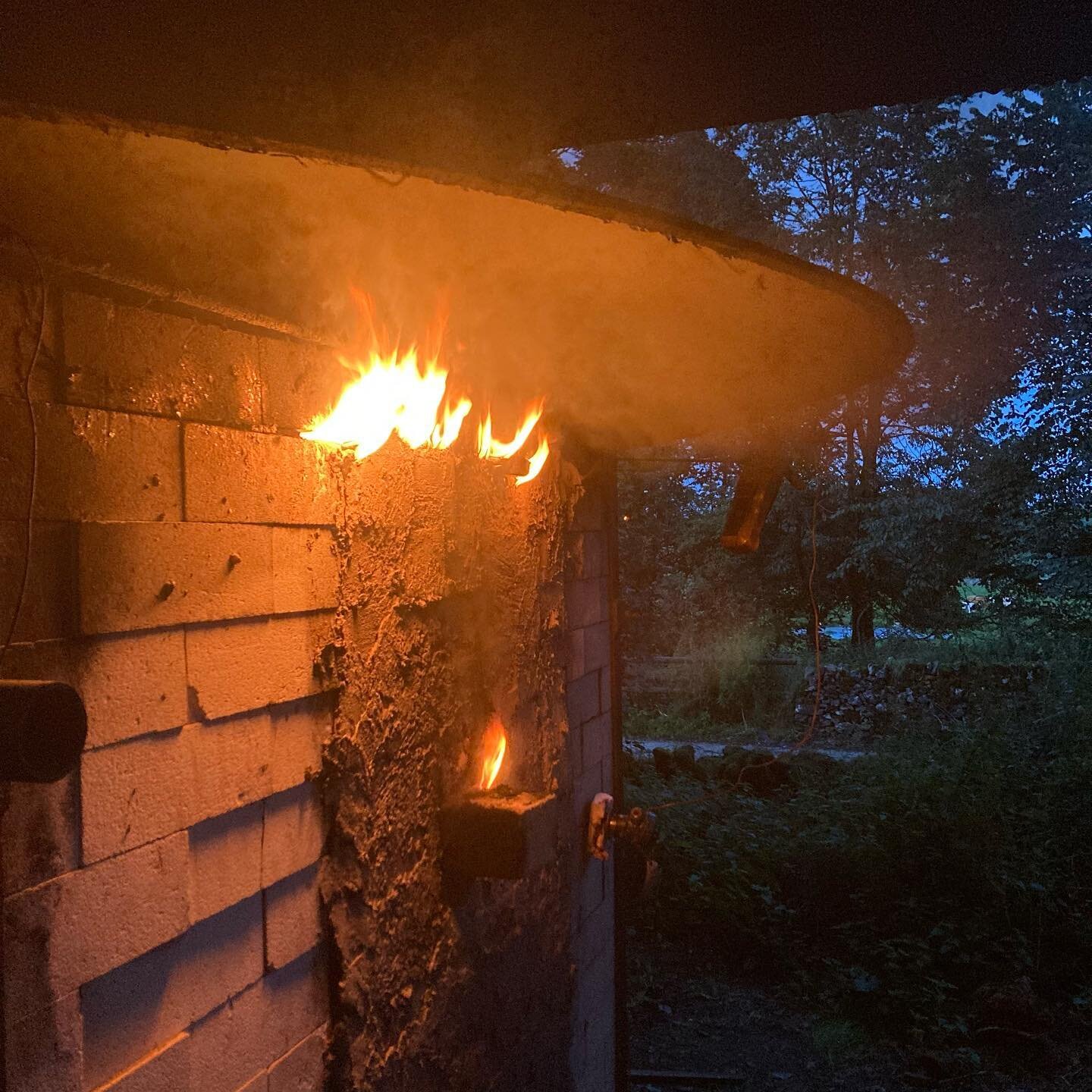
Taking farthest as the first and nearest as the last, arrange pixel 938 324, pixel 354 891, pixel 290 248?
pixel 938 324 → pixel 354 891 → pixel 290 248

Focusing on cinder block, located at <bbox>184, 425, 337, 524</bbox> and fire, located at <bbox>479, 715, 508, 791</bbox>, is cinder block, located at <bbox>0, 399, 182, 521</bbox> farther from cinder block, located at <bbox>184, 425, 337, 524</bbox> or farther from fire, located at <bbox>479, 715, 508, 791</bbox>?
fire, located at <bbox>479, 715, 508, 791</bbox>

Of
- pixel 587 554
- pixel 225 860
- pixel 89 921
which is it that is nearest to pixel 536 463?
pixel 587 554

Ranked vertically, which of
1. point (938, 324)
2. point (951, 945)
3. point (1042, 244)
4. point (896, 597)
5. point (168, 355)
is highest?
point (1042, 244)

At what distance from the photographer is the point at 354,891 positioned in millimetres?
2531

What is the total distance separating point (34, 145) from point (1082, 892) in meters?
10.3

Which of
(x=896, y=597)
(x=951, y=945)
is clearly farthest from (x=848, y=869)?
(x=896, y=597)

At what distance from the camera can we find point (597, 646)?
15.6 feet

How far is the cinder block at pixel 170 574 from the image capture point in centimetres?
176

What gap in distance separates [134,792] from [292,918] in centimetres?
68

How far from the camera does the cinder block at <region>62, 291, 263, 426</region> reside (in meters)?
1.76

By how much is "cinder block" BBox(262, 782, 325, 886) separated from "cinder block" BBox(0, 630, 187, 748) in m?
0.43

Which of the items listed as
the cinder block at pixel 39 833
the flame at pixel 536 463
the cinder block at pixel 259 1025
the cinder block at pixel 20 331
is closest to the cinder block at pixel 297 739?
the cinder block at pixel 259 1025

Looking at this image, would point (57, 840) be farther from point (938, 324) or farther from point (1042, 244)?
point (1042, 244)

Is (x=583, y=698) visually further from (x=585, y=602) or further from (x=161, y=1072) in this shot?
(x=161, y=1072)
